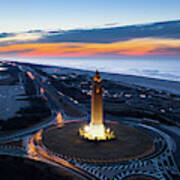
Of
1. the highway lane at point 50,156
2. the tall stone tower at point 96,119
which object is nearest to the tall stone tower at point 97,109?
the tall stone tower at point 96,119

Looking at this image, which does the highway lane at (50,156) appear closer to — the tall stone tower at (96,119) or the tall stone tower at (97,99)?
the tall stone tower at (96,119)

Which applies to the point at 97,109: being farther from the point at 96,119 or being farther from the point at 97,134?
the point at 97,134

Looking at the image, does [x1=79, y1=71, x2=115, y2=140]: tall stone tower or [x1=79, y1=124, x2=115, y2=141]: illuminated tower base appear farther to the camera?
[x1=79, y1=124, x2=115, y2=141]: illuminated tower base

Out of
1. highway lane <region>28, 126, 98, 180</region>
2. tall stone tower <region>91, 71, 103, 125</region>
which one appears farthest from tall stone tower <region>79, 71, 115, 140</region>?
highway lane <region>28, 126, 98, 180</region>

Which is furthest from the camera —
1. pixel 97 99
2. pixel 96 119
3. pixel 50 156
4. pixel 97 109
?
pixel 96 119

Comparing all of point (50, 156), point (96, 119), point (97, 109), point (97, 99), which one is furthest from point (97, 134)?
point (50, 156)

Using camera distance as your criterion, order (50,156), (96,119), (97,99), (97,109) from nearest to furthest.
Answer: (50,156)
(97,99)
(97,109)
(96,119)

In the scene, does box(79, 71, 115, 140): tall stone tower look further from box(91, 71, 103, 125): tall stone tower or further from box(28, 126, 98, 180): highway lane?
box(28, 126, 98, 180): highway lane

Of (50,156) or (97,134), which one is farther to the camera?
(97,134)

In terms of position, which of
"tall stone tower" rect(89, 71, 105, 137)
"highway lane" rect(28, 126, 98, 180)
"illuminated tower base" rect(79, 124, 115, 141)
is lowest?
"highway lane" rect(28, 126, 98, 180)

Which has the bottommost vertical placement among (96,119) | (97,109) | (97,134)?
(97,134)

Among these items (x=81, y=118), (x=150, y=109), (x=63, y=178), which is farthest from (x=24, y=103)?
(x=63, y=178)
